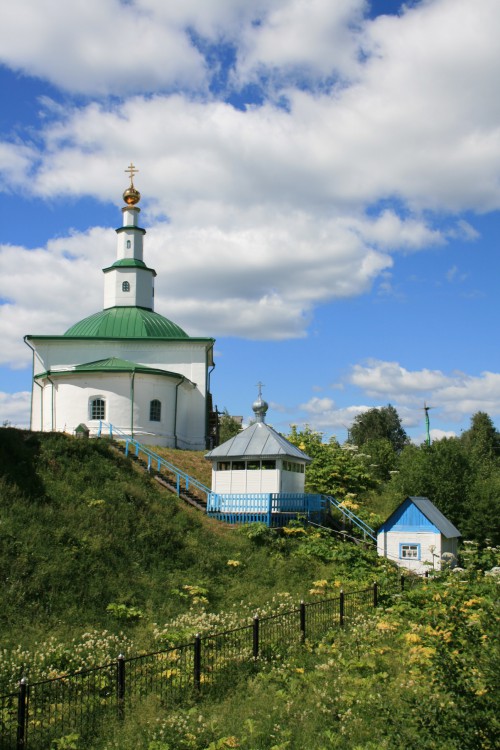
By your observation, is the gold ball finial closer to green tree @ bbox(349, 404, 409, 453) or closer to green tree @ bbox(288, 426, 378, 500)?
green tree @ bbox(288, 426, 378, 500)

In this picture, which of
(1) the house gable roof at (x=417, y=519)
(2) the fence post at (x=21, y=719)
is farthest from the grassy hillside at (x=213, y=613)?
(1) the house gable roof at (x=417, y=519)

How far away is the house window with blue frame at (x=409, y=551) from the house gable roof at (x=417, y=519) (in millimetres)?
494

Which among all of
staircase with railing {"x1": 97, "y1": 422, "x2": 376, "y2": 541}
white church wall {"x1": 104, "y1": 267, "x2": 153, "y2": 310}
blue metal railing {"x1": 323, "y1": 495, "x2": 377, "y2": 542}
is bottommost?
blue metal railing {"x1": 323, "y1": 495, "x2": 377, "y2": 542}

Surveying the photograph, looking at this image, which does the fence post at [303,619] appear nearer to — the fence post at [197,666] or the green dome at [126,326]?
the fence post at [197,666]

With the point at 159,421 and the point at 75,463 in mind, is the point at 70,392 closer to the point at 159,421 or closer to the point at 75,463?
the point at 159,421

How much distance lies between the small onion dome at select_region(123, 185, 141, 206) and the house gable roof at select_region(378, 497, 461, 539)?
23.4 metres

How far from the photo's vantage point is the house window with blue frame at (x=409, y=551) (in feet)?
68.8

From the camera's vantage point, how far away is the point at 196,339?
34.2 metres

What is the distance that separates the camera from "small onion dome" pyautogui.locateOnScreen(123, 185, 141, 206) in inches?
1478

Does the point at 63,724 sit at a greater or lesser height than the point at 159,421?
lesser

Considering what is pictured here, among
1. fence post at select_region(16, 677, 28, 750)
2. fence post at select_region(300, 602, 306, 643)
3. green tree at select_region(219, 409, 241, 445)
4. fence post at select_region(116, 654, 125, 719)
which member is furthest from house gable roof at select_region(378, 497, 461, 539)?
green tree at select_region(219, 409, 241, 445)

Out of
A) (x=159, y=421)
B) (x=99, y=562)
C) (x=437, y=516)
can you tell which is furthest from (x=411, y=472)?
(x=99, y=562)

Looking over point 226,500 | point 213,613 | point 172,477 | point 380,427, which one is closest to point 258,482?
point 226,500

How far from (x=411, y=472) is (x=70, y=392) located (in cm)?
1445
